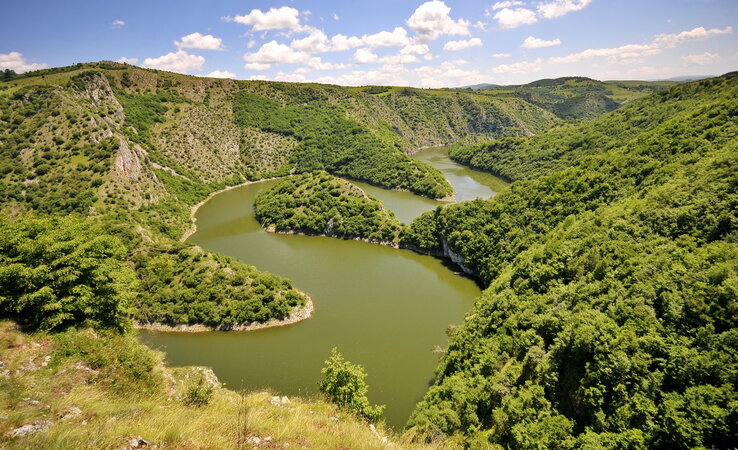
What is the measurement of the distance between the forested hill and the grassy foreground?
1369 cm

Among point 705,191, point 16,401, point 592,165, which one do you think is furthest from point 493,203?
point 16,401

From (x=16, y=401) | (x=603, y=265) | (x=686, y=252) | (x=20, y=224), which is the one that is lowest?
(x=603, y=265)

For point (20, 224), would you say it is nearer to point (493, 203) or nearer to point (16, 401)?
point (16, 401)

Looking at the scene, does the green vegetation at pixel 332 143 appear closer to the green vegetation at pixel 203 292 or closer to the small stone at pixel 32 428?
the green vegetation at pixel 203 292

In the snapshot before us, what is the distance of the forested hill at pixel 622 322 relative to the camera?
18812mm

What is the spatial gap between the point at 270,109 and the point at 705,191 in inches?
6480

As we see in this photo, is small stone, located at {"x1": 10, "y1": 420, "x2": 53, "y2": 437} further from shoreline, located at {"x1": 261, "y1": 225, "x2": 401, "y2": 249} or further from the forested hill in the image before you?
shoreline, located at {"x1": 261, "y1": 225, "x2": 401, "y2": 249}

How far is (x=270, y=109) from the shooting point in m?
168

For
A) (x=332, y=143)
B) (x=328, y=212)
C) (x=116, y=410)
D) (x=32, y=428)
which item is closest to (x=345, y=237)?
(x=328, y=212)

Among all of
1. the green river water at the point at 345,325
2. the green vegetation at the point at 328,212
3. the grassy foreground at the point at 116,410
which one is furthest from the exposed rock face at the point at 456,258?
the grassy foreground at the point at 116,410

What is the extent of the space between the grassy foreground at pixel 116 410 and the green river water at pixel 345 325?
65.2 ft

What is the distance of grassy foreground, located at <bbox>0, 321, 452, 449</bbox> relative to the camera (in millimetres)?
8688

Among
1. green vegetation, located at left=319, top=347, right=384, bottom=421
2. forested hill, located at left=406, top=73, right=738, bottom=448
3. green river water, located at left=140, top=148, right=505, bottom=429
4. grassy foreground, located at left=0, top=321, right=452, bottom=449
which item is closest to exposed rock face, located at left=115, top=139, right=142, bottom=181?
green river water, located at left=140, top=148, right=505, bottom=429

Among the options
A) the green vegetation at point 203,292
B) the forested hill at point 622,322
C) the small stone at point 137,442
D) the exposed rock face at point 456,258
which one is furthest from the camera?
the exposed rock face at point 456,258
